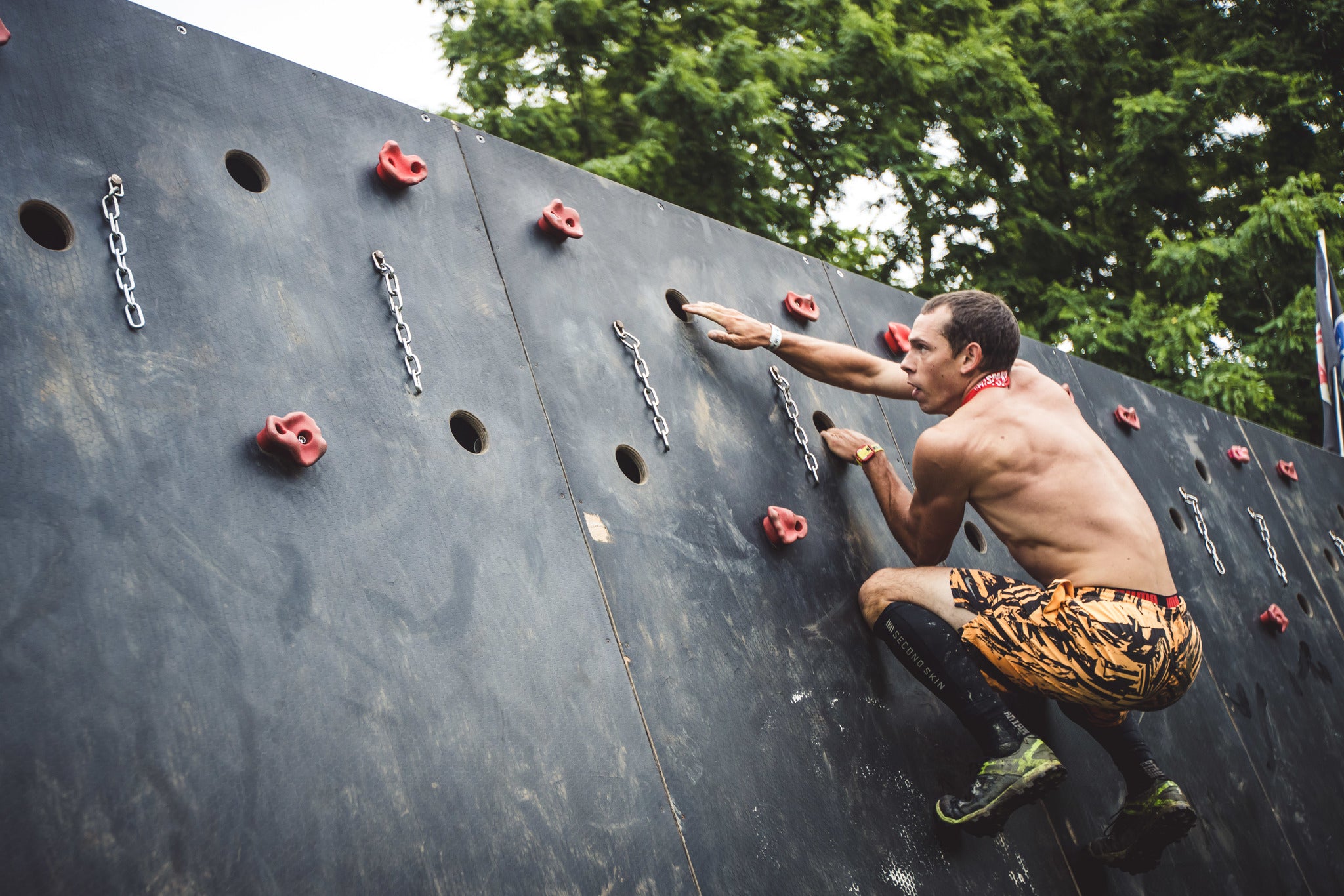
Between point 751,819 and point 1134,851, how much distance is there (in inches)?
45.9

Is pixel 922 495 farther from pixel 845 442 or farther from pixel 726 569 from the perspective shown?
pixel 726 569

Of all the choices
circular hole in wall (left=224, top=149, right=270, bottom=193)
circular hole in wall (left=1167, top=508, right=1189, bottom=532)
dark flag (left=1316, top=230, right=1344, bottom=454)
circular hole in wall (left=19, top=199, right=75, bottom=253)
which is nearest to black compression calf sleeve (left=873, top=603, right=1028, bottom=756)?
→ circular hole in wall (left=224, top=149, right=270, bottom=193)

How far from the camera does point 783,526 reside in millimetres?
2609

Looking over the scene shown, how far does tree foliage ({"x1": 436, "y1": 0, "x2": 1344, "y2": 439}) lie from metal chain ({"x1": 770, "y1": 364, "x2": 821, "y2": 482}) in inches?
160

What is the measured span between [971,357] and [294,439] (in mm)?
1718

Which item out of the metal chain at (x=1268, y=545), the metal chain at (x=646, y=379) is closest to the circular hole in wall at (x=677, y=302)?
the metal chain at (x=646, y=379)

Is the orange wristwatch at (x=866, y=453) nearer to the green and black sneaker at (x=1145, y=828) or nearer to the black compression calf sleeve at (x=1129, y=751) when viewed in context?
the black compression calf sleeve at (x=1129, y=751)

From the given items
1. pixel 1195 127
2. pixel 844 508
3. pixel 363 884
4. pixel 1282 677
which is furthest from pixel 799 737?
pixel 1195 127

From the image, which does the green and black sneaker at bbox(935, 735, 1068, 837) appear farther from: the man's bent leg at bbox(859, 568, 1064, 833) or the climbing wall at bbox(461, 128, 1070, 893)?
the climbing wall at bbox(461, 128, 1070, 893)

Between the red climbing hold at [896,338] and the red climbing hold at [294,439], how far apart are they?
232 cm

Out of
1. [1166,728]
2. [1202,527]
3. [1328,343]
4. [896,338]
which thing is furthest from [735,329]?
[1328,343]

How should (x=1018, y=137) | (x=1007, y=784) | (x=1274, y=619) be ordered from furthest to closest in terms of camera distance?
(x=1018, y=137) < (x=1274, y=619) < (x=1007, y=784)

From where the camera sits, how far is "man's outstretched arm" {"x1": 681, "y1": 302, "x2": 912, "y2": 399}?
2.85 m

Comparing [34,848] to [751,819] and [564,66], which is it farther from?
[564,66]
